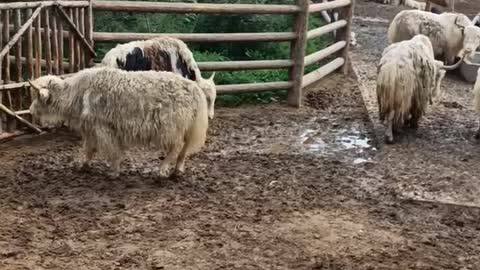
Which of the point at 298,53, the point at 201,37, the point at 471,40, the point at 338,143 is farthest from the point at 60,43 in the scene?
the point at 471,40

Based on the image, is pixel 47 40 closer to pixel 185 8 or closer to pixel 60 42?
pixel 60 42

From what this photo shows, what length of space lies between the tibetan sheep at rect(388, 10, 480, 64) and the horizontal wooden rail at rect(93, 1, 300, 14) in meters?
3.27

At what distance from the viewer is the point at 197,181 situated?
19.6 feet

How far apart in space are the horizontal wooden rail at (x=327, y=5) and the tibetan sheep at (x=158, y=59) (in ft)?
8.58

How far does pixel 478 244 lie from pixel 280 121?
12.0ft

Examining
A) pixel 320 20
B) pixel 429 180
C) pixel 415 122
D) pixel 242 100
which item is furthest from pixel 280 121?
pixel 320 20

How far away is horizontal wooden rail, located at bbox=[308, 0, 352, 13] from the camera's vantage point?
9461mm

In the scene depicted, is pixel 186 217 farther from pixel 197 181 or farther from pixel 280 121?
pixel 280 121

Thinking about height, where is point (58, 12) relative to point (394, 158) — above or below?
above

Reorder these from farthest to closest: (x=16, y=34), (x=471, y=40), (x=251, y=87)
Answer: (x=471, y=40) < (x=251, y=87) < (x=16, y=34)

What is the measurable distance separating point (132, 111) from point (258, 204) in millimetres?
1299

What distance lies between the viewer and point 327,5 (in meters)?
10.0

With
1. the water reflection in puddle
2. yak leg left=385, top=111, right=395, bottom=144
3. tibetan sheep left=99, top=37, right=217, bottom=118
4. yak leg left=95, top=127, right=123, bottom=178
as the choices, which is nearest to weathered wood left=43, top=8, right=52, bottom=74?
tibetan sheep left=99, top=37, right=217, bottom=118

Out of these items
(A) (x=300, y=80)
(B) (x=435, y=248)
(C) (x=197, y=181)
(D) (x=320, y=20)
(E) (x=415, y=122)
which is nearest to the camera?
(B) (x=435, y=248)
